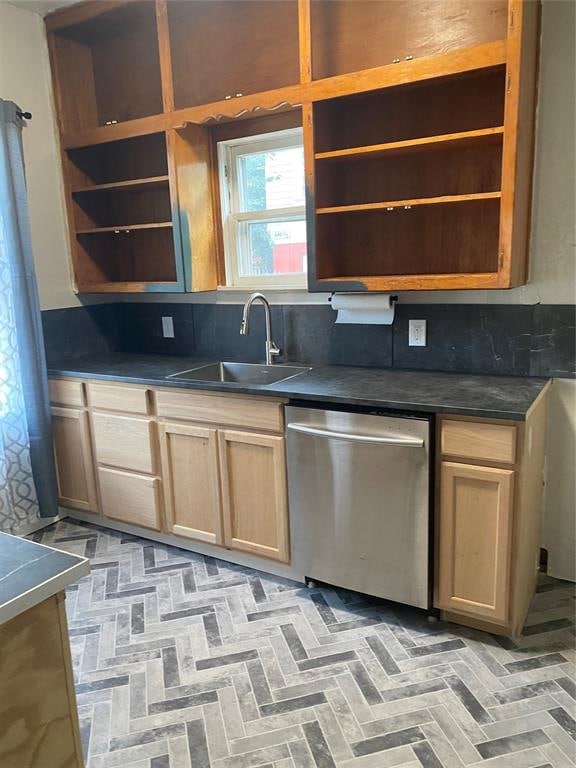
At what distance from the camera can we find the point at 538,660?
203 centimetres

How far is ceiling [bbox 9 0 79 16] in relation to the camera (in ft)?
9.56

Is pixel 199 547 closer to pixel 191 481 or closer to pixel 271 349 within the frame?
pixel 191 481

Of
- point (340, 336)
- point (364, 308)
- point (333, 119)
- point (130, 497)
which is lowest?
point (130, 497)

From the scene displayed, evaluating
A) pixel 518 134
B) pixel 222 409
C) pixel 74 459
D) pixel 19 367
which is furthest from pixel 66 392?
pixel 518 134

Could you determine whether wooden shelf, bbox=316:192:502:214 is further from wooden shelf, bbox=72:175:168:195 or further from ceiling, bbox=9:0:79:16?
ceiling, bbox=9:0:79:16

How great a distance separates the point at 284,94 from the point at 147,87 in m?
1.07

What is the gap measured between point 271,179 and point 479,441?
5.82 ft

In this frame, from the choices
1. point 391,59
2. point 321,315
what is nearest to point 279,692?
point 321,315

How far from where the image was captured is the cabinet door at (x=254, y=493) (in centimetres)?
245

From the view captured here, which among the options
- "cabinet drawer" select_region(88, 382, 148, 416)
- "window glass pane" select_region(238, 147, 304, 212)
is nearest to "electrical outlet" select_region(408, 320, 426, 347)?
"window glass pane" select_region(238, 147, 304, 212)

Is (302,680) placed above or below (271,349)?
below

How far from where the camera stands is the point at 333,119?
8.32 ft

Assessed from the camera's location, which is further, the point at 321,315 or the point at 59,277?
the point at 59,277

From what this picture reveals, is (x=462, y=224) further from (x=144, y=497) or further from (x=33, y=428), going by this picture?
(x=33, y=428)
